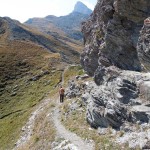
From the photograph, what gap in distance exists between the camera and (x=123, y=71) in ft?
114

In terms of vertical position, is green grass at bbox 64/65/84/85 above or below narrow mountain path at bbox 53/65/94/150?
below

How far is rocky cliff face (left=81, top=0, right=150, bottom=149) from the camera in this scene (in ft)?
96.4

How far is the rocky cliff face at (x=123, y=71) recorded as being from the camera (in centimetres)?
→ 2938

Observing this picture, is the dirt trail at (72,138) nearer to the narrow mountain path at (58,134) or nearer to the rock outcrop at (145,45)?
the narrow mountain path at (58,134)

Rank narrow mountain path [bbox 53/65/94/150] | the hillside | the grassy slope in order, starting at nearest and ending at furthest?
1. narrow mountain path [bbox 53/65/94/150]
2. the grassy slope
3. the hillside

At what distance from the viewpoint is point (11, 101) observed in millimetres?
77562

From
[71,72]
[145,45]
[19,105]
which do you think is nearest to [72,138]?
[145,45]

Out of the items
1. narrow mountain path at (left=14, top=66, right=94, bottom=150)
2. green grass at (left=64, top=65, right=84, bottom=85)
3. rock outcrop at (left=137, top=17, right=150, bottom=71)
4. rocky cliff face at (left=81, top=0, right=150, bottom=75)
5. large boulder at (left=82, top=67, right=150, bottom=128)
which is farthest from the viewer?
green grass at (left=64, top=65, right=84, bottom=85)

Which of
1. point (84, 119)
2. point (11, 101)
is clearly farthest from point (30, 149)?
point (11, 101)

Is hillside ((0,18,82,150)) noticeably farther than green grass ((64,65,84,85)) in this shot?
No

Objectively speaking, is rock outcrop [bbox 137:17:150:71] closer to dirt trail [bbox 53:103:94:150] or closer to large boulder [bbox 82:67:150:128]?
large boulder [bbox 82:67:150:128]

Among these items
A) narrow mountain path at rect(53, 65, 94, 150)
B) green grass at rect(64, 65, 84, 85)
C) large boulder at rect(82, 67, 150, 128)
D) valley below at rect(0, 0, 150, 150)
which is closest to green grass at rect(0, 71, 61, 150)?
valley below at rect(0, 0, 150, 150)

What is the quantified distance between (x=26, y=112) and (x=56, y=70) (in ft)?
103

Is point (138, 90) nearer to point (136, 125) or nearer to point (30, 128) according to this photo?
point (136, 125)
